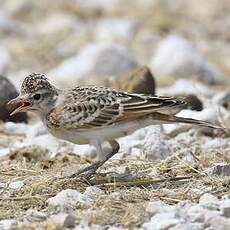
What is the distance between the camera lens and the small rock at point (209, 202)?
6.83m

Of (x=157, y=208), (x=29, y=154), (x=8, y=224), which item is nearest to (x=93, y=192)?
(x=157, y=208)

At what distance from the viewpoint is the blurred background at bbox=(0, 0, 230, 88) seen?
45.3 ft

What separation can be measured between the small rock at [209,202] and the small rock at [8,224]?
137 centimetres

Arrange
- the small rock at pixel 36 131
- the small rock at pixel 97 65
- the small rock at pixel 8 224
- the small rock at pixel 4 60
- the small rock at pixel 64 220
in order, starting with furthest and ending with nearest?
1. the small rock at pixel 4 60
2. the small rock at pixel 97 65
3. the small rock at pixel 36 131
4. the small rock at pixel 8 224
5. the small rock at pixel 64 220

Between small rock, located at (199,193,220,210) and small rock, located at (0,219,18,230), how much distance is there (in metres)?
1.37

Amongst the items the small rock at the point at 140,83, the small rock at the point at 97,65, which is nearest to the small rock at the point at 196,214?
the small rock at the point at 140,83

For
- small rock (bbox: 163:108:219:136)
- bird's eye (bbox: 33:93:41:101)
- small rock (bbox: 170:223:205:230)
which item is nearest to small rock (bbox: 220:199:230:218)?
small rock (bbox: 170:223:205:230)

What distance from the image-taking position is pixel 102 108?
311 inches

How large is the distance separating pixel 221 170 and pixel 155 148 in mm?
1200

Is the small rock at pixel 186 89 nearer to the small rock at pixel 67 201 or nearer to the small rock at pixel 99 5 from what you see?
the small rock at pixel 67 201

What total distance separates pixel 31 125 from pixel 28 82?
314cm

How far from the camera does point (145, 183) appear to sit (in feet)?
25.5

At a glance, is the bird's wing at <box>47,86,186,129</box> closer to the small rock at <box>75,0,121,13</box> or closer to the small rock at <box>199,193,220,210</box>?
the small rock at <box>199,193,220,210</box>

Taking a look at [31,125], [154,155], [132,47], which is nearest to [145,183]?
[154,155]
